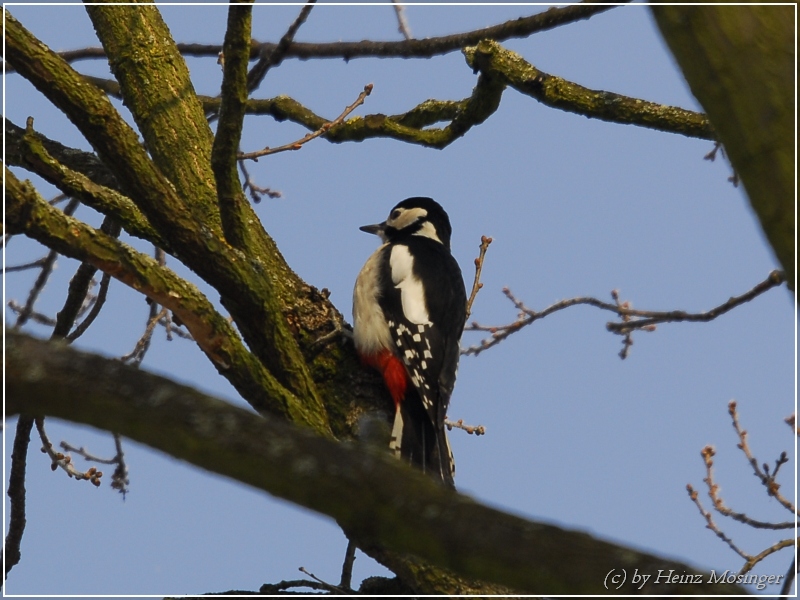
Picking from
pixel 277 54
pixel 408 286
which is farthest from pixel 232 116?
pixel 408 286

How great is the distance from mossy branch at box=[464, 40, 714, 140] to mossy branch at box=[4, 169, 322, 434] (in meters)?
1.71

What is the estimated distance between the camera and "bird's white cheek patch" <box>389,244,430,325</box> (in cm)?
455

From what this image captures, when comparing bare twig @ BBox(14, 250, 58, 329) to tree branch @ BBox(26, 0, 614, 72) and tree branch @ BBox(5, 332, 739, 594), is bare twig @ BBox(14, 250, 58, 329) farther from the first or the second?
tree branch @ BBox(5, 332, 739, 594)

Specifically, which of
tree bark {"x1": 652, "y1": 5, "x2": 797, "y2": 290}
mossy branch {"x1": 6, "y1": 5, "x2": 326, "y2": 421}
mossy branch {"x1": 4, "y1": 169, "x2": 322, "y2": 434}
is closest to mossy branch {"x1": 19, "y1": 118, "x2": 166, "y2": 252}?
mossy branch {"x1": 6, "y1": 5, "x2": 326, "y2": 421}

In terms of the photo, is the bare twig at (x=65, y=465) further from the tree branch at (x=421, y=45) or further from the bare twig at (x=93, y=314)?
the tree branch at (x=421, y=45)

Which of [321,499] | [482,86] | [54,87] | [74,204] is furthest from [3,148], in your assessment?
[321,499]

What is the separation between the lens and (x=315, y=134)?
12.7 feet

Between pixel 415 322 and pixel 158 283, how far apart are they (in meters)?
2.16

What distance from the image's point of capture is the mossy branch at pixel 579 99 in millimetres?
3535

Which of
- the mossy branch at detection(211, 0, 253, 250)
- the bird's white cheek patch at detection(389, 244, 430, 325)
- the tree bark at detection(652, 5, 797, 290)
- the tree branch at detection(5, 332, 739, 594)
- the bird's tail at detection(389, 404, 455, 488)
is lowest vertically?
the tree branch at detection(5, 332, 739, 594)

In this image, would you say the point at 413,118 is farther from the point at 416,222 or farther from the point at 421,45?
the point at 416,222

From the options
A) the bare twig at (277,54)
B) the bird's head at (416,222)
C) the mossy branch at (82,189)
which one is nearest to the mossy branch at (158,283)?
the mossy branch at (82,189)

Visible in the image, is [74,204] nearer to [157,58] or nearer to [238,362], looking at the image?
[157,58]

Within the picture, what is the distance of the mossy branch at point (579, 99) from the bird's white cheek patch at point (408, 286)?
4.20 ft
